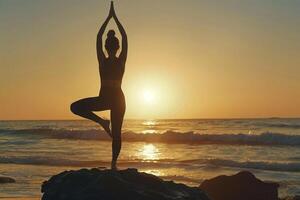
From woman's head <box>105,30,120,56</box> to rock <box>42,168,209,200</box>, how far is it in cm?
202

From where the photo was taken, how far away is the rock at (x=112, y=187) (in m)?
9.13

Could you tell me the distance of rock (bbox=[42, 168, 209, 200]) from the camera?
9.13 metres

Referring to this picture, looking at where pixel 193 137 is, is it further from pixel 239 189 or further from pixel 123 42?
pixel 123 42

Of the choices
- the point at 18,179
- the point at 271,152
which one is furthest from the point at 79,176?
the point at 271,152

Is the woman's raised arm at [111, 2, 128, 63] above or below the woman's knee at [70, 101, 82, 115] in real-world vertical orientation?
above

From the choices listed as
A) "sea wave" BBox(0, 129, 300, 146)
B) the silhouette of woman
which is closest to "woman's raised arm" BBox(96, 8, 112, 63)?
the silhouette of woman

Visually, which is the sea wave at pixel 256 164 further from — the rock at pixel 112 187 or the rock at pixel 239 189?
the rock at pixel 112 187

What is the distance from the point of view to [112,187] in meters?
9.17

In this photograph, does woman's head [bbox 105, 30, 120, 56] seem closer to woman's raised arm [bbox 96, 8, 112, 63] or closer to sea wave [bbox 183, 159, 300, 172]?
woman's raised arm [bbox 96, 8, 112, 63]

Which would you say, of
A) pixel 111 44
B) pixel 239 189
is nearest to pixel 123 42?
pixel 111 44

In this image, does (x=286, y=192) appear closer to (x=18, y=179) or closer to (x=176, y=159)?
(x=18, y=179)

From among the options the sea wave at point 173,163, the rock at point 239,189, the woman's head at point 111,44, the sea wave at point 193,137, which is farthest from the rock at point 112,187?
the sea wave at point 193,137

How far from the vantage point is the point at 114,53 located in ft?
32.1

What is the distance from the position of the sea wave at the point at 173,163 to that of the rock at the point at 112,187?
18.2m
